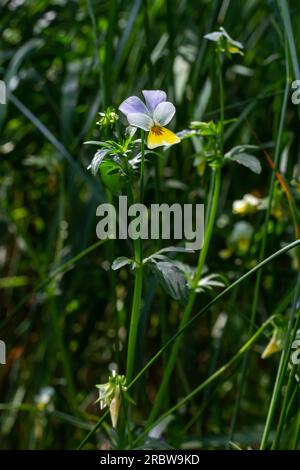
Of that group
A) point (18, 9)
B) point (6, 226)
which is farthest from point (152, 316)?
point (18, 9)

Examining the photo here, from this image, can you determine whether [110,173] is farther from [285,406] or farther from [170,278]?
[285,406]

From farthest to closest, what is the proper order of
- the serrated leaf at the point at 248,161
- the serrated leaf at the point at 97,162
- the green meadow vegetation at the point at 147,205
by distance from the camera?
the green meadow vegetation at the point at 147,205 → the serrated leaf at the point at 248,161 → the serrated leaf at the point at 97,162

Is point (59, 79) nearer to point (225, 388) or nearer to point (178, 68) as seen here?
point (178, 68)

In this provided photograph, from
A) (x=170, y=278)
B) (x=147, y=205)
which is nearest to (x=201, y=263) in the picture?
(x=170, y=278)

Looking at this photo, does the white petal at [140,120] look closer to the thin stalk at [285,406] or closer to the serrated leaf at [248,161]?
the serrated leaf at [248,161]

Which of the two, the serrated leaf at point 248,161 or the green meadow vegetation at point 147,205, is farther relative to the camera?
the green meadow vegetation at point 147,205

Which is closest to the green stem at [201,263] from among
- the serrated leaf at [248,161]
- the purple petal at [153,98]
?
the serrated leaf at [248,161]
